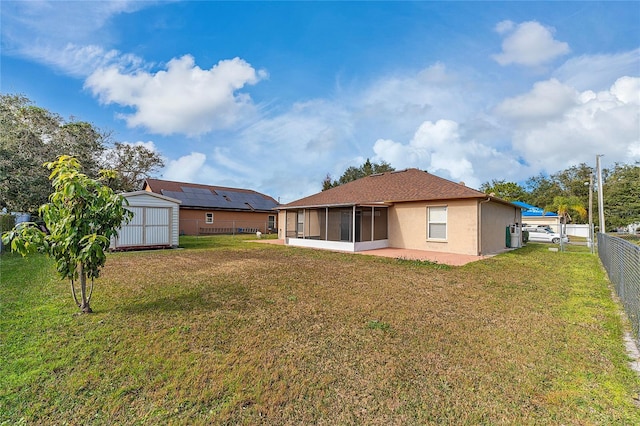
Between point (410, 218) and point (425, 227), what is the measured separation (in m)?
0.85

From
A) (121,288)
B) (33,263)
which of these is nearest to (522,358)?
(121,288)

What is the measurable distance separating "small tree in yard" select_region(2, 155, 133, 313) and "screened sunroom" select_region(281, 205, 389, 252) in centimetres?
988

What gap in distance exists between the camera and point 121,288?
6.09 meters

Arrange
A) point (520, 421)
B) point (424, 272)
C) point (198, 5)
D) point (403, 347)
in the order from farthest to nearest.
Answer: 1. point (198, 5)
2. point (424, 272)
3. point (403, 347)
4. point (520, 421)

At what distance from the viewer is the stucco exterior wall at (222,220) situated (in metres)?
25.0

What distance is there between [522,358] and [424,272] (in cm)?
500

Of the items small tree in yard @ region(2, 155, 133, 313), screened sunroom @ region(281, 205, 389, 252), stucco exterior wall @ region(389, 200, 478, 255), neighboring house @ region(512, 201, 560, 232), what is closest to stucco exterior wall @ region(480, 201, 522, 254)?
stucco exterior wall @ region(389, 200, 478, 255)

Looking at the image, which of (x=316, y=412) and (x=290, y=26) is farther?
(x=290, y=26)

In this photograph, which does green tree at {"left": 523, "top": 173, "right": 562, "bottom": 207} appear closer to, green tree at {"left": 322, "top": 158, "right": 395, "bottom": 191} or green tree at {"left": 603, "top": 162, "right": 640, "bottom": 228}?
green tree at {"left": 603, "top": 162, "right": 640, "bottom": 228}

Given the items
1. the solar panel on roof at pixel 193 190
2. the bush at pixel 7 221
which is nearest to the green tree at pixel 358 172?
the solar panel on roof at pixel 193 190

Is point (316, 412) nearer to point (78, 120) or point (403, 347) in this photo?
point (403, 347)

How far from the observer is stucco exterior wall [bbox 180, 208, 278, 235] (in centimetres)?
2500

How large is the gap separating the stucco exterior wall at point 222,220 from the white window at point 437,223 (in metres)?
19.3

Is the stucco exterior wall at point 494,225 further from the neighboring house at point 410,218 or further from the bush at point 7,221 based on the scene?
the bush at point 7,221
